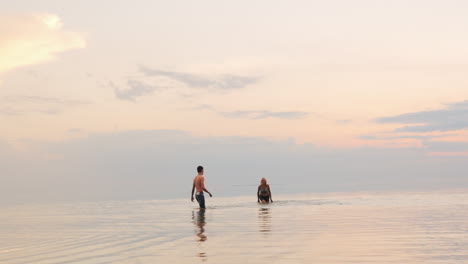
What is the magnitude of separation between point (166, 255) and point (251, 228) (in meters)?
6.44

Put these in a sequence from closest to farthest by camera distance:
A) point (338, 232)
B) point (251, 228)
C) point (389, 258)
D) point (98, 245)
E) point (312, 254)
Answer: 1. point (389, 258)
2. point (312, 254)
3. point (98, 245)
4. point (338, 232)
5. point (251, 228)

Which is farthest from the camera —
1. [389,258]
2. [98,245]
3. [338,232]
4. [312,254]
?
[338,232]

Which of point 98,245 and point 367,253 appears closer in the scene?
point 367,253

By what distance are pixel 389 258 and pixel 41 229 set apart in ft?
47.9

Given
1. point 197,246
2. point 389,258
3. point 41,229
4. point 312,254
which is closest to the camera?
point 389,258

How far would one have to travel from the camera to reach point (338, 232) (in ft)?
53.9

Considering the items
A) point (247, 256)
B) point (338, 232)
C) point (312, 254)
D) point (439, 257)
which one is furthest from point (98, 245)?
point (439, 257)

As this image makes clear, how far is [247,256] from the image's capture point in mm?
11664

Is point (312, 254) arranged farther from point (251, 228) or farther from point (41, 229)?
point (41, 229)

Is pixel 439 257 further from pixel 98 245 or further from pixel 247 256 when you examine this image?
pixel 98 245

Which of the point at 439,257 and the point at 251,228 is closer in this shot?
the point at 439,257

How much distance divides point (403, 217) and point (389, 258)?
11.5 meters

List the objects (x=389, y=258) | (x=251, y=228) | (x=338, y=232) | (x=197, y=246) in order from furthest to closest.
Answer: (x=251, y=228) < (x=338, y=232) < (x=197, y=246) < (x=389, y=258)

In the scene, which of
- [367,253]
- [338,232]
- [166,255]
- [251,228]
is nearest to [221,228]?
[251,228]
